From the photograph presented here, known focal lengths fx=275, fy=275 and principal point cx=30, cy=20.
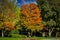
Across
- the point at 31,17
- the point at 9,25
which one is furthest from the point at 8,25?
the point at 31,17

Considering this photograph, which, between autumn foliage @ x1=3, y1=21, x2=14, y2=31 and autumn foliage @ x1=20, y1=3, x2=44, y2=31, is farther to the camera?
autumn foliage @ x1=20, y1=3, x2=44, y2=31

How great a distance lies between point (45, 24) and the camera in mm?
57156

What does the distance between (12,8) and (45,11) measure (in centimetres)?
711

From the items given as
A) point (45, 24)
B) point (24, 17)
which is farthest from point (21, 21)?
point (45, 24)

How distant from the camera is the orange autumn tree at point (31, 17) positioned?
54.2 meters

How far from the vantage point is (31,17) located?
2154 inches

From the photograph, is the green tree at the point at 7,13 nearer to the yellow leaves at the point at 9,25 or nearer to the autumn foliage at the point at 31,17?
the yellow leaves at the point at 9,25

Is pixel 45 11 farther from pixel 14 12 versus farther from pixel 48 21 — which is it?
pixel 14 12

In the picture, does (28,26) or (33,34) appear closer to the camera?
(28,26)

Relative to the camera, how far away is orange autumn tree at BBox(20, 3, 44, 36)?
2136 inches

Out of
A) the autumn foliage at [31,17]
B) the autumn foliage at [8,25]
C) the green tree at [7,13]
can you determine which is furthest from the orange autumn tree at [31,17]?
the autumn foliage at [8,25]

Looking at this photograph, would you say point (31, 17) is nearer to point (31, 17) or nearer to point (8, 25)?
point (31, 17)

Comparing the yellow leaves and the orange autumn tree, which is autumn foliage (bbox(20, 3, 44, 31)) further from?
the yellow leaves

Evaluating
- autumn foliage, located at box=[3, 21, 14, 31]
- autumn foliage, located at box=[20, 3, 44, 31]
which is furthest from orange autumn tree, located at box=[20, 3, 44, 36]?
autumn foliage, located at box=[3, 21, 14, 31]
